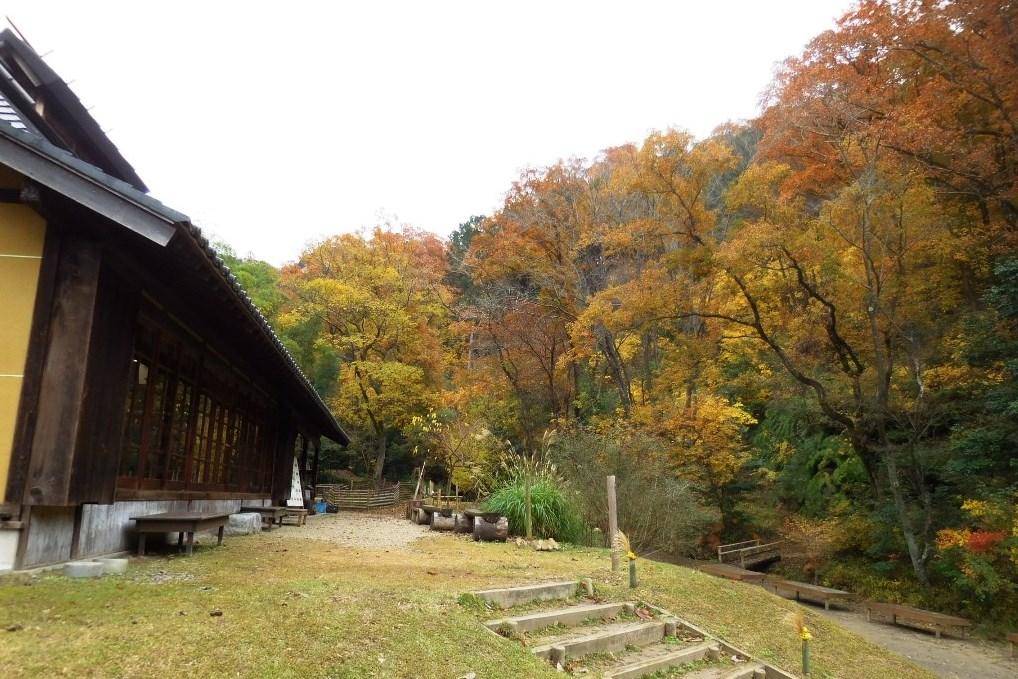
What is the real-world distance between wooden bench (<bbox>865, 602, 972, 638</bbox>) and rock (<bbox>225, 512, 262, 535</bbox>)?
12674 millimetres

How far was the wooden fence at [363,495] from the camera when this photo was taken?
27.1 metres

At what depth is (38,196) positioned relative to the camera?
17.0 ft

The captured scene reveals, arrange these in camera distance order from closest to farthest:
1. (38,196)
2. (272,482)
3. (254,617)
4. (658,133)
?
(254,617), (38,196), (272,482), (658,133)

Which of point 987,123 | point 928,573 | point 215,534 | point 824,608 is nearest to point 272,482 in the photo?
point 215,534

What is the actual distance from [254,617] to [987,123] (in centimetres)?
1714

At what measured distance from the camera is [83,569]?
5180mm

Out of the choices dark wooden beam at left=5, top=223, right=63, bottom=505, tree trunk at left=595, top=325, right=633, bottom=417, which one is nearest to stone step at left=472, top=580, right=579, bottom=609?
dark wooden beam at left=5, top=223, right=63, bottom=505

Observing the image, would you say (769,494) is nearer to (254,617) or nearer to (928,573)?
(928,573)

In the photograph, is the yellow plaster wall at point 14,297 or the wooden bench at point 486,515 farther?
the wooden bench at point 486,515

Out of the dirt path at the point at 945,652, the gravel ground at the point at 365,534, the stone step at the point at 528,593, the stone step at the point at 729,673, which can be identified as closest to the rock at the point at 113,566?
the stone step at the point at 528,593

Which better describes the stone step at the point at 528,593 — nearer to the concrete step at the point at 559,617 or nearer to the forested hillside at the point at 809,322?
the concrete step at the point at 559,617

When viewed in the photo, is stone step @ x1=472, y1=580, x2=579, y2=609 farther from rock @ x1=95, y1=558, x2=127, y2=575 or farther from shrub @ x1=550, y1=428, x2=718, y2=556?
shrub @ x1=550, y1=428, x2=718, y2=556

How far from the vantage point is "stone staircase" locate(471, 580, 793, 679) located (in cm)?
516

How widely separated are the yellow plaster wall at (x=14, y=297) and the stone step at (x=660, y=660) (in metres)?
5.29
